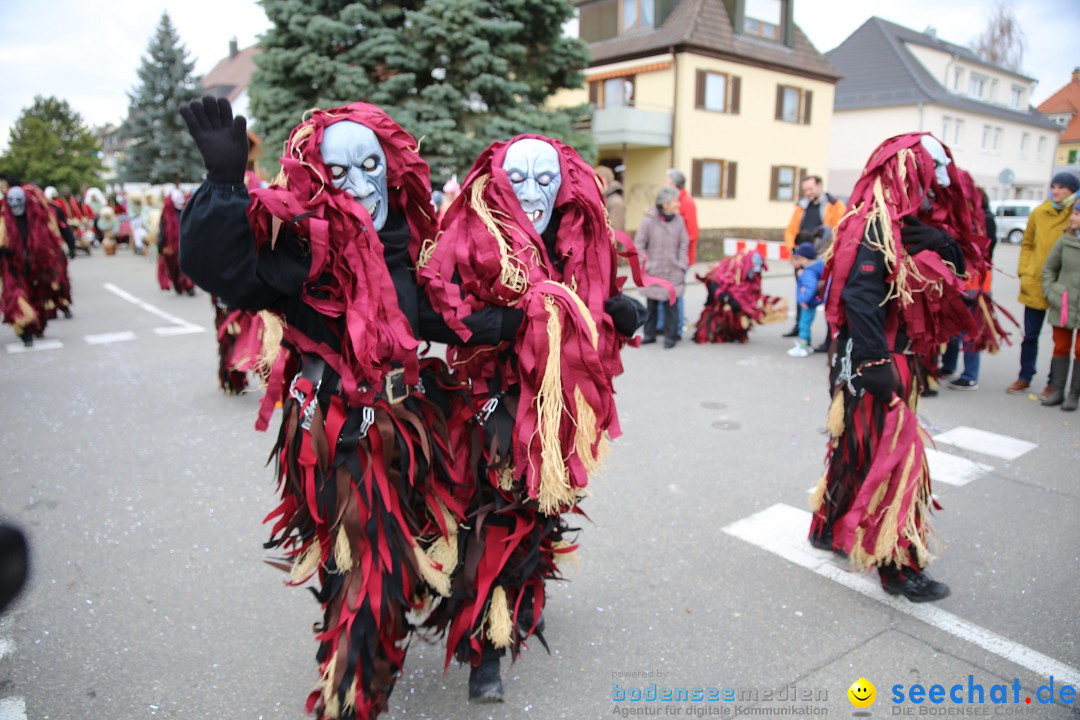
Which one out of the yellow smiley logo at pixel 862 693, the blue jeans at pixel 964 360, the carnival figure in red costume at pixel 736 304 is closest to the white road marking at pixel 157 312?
the carnival figure in red costume at pixel 736 304

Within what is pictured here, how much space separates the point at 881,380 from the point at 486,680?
1991mm

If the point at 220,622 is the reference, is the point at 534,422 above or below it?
above

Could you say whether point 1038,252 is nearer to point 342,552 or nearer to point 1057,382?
point 1057,382

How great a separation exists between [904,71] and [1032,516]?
32573 mm

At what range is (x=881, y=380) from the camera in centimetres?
317

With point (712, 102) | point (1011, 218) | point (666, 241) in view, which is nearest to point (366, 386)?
point (666, 241)

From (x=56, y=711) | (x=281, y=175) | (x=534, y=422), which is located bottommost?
(x=56, y=711)

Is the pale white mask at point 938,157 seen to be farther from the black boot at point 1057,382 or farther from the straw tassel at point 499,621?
the black boot at point 1057,382

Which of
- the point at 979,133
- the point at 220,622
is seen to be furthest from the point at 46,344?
the point at 979,133

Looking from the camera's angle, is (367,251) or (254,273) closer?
(254,273)

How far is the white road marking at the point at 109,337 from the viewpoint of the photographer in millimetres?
9234

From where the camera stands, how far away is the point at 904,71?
31.4m

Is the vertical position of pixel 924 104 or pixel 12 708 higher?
pixel 924 104

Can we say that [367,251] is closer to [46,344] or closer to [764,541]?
[764,541]
